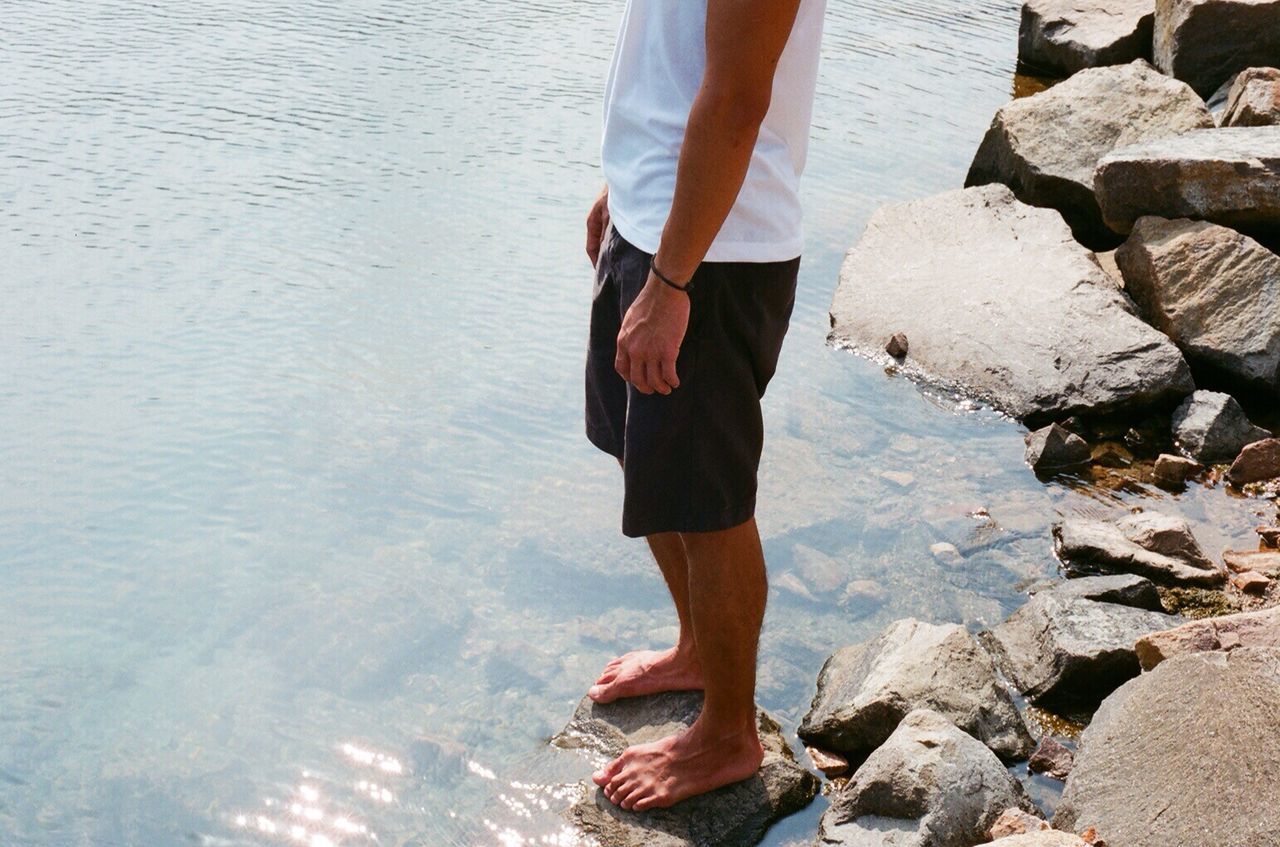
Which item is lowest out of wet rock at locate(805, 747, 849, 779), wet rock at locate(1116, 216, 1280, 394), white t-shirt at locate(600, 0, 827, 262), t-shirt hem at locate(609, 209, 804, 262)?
wet rock at locate(805, 747, 849, 779)

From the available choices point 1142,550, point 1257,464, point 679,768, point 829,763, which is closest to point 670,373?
point 679,768

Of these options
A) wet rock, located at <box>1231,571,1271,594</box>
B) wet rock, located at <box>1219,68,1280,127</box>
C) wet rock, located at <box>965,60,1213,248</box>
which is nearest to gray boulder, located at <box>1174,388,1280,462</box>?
wet rock, located at <box>1231,571,1271,594</box>

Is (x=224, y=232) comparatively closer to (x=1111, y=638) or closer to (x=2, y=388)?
(x=2, y=388)

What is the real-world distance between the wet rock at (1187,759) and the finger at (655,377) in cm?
110

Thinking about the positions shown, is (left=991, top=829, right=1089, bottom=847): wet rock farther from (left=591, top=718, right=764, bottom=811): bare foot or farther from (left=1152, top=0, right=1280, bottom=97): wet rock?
(left=1152, top=0, right=1280, bottom=97): wet rock

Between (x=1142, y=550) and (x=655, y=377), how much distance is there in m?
1.93

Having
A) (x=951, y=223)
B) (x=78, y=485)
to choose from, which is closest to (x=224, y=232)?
(x=78, y=485)

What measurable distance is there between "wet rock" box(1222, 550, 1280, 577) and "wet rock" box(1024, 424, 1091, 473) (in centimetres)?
65

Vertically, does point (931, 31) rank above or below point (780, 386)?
above

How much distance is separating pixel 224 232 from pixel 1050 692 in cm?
346

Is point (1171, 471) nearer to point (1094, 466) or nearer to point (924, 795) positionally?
point (1094, 466)

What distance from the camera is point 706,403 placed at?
86.5 inches

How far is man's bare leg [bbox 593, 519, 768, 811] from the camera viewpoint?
2.36 m

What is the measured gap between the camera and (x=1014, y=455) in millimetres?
4207
